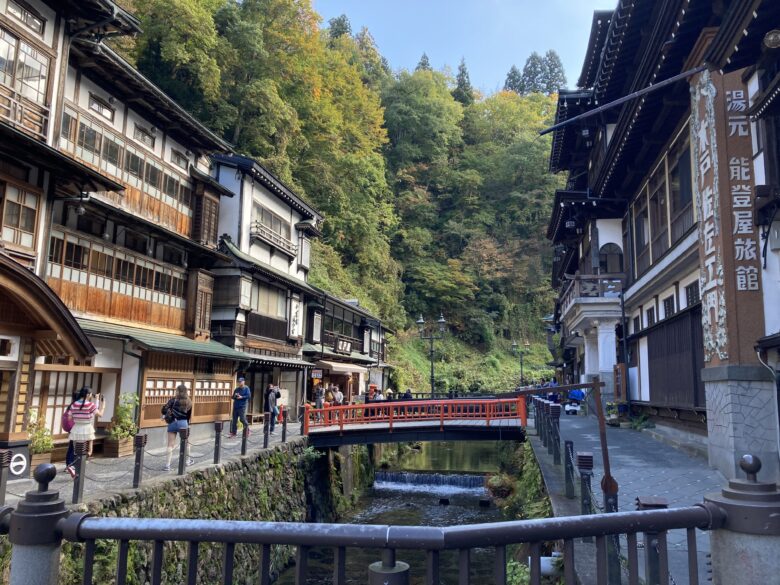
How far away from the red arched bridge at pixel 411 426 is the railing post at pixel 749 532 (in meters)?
18.5

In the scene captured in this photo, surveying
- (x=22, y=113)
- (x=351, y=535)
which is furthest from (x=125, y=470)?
(x=351, y=535)

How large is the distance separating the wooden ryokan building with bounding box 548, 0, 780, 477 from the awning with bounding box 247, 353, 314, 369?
43.7ft

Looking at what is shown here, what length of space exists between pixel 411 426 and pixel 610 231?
428 inches

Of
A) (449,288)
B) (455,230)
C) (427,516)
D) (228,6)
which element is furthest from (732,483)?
(455,230)

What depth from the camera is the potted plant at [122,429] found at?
16031 mm

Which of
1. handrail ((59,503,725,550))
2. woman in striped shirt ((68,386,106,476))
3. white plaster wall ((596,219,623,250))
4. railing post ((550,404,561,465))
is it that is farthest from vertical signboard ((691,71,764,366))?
woman in striped shirt ((68,386,106,476))

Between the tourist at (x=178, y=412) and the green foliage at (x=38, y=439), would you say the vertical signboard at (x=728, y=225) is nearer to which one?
the tourist at (x=178, y=412)

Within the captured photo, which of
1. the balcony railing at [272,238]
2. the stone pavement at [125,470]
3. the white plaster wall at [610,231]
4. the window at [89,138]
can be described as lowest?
the stone pavement at [125,470]

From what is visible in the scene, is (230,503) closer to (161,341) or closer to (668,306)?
(161,341)

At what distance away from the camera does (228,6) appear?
4069 cm

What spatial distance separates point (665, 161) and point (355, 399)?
86.8 ft

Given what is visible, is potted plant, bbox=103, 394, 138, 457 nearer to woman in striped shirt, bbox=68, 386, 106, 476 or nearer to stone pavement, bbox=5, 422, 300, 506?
stone pavement, bbox=5, 422, 300, 506

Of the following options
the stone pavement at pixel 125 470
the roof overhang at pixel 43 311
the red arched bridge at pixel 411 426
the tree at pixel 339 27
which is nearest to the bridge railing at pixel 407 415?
the red arched bridge at pixel 411 426

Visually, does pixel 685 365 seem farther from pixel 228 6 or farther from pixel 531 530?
pixel 228 6
